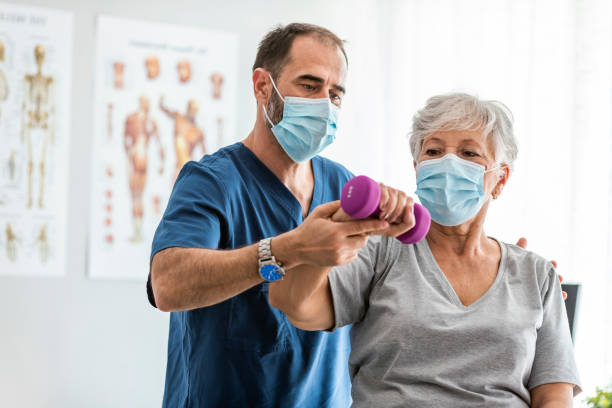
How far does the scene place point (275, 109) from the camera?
167 cm

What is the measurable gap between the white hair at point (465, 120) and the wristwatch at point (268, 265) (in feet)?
1.64

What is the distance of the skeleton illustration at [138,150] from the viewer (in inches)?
118

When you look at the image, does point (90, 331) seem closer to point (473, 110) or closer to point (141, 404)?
point (141, 404)

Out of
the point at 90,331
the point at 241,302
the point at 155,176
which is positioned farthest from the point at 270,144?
the point at 90,331

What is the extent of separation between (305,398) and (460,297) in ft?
1.61

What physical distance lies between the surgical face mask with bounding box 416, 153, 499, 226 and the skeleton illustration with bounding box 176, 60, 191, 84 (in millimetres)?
1907

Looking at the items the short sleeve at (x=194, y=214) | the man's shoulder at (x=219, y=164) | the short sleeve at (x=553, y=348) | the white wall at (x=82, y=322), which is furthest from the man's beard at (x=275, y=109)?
the white wall at (x=82, y=322)

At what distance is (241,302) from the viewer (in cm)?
150

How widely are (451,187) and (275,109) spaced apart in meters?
0.53

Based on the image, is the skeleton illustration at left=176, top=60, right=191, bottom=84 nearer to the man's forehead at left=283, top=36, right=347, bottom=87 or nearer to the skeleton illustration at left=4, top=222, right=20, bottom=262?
the skeleton illustration at left=4, top=222, right=20, bottom=262

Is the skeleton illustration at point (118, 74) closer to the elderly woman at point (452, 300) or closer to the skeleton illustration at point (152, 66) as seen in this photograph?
the skeleton illustration at point (152, 66)

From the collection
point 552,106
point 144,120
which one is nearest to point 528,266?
point 552,106

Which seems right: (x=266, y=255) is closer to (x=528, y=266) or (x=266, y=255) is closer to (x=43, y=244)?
(x=528, y=266)

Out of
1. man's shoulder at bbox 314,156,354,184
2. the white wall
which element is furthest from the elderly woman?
the white wall
